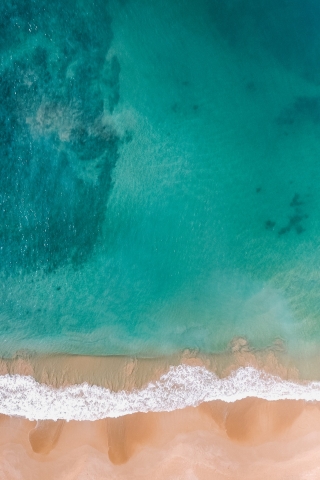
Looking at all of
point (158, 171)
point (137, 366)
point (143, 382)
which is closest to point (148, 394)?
point (143, 382)

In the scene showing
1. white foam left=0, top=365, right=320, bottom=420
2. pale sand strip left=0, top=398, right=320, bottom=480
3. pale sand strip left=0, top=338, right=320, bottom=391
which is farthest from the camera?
pale sand strip left=0, top=338, right=320, bottom=391

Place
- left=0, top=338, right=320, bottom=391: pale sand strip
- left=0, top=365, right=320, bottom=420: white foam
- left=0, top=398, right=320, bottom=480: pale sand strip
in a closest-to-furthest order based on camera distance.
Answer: left=0, top=398, right=320, bottom=480: pale sand strip
left=0, top=365, right=320, bottom=420: white foam
left=0, top=338, right=320, bottom=391: pale sand strip

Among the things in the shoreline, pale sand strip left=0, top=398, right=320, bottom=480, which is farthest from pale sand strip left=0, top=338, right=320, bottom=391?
pale sand strip left=0, top=398, right=320, bottom=480

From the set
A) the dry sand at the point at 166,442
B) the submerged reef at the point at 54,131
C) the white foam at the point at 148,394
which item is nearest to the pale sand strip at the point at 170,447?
the dry sand at the point at 166,442

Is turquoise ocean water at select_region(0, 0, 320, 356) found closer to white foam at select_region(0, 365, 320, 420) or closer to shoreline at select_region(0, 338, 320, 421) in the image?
shoreline at select_region(0, 338, 320, 421)

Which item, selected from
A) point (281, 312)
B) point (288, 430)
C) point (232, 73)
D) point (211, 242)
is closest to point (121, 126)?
point (232, 73)

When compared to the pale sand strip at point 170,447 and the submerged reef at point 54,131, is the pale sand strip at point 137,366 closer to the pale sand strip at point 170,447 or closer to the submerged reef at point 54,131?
the pale sand strip at point 170,447
